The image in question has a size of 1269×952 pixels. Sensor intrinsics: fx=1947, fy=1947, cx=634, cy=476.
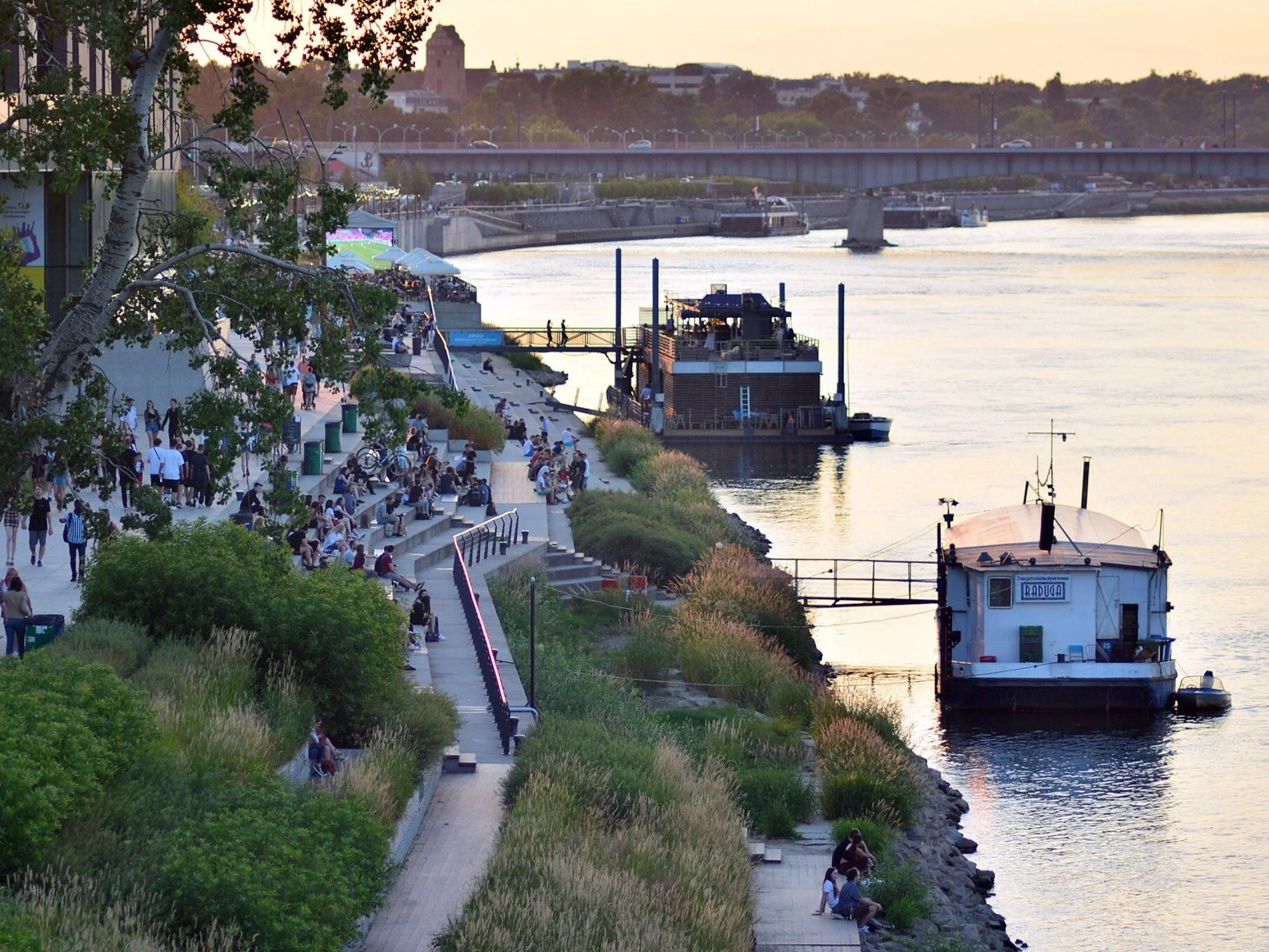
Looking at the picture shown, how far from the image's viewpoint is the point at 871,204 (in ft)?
520

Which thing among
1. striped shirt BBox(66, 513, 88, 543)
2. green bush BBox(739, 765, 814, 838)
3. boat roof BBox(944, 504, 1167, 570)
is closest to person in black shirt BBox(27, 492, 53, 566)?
striped shirt BBox(66, 513, 88, 543)

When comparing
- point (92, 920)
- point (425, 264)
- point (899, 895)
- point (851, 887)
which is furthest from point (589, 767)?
point (425, 264)

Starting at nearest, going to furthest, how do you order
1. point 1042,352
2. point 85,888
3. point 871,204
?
point 85,888, point 1042,352, point 871,204

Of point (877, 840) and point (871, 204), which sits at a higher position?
point (871, 204)

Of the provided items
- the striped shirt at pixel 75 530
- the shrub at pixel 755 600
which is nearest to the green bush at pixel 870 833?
the striped shirt at pixel 75 530

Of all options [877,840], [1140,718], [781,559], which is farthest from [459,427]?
[877,840]

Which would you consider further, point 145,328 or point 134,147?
point 145,328

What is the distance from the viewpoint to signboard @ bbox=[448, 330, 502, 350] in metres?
70.3

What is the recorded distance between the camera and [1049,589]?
3203 centimetres

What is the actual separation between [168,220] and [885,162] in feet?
416

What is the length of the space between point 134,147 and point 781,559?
81.0 ft

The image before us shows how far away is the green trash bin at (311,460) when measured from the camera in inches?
1297

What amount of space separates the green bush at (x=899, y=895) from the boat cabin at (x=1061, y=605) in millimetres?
11924

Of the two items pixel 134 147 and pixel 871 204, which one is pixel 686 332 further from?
pixel 871 204
